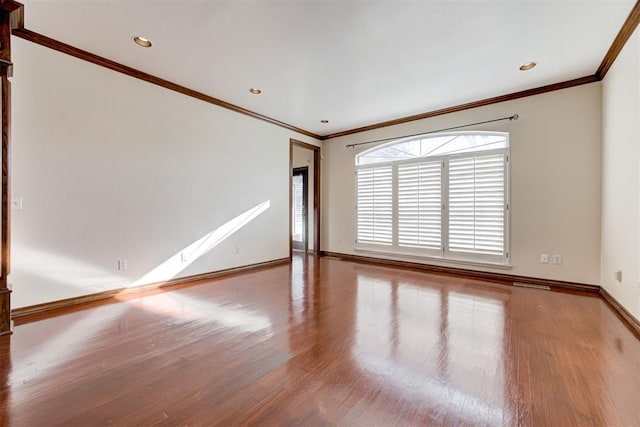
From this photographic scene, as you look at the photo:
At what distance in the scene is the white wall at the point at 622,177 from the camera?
2.54m

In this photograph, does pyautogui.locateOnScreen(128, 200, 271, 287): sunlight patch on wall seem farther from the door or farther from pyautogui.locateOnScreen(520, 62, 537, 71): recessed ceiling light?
pyautogui.locateOnScreen(520, 62, 537, 71): recessed ceiling light

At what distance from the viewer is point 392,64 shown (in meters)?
3.27

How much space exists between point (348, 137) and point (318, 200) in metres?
1.53

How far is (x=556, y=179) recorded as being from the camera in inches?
152

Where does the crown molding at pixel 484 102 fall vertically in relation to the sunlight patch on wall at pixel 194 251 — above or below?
above

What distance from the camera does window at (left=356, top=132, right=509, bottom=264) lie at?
431cm

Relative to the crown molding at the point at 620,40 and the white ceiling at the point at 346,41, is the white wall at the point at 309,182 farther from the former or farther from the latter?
the crown molding at the point at 620,40

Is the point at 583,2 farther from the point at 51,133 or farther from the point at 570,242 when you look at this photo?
the point at 51,133

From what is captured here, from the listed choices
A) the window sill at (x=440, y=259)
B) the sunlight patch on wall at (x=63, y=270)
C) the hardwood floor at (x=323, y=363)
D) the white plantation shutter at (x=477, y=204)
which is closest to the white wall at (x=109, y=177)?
the sunlight patch on wall at (x=63, y=270)

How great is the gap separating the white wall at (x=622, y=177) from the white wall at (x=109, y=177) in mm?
4710

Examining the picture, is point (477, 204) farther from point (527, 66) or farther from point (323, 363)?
point (323, 363)

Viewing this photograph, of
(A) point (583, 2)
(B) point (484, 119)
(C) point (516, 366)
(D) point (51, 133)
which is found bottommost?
(C) point (516, 366)

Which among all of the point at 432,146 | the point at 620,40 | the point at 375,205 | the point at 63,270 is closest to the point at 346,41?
the point at 620,40

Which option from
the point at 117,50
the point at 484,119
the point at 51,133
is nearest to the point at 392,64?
the point at 484,119
